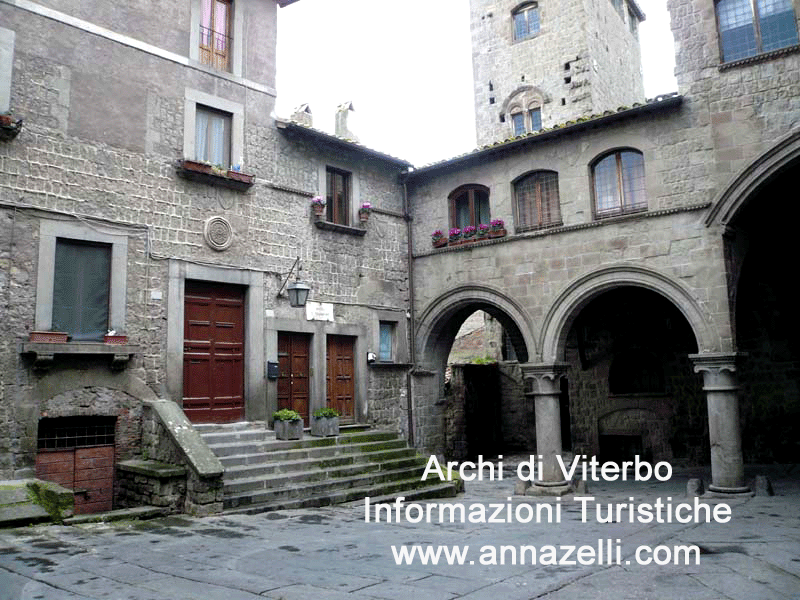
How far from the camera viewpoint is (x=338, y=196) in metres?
14.8

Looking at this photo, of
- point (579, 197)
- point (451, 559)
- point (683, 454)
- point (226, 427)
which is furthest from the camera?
point (683, 454)

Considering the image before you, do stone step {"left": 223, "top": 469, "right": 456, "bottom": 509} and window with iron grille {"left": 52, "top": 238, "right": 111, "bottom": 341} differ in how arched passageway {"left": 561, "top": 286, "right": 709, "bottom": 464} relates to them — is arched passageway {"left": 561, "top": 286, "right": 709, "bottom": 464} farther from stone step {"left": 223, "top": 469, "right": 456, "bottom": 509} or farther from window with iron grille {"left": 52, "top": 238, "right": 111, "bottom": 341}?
window with iron grille {"left": 52, "top": 238, "right": 111, "bottom": 341}

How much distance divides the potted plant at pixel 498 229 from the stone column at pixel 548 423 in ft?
9.70

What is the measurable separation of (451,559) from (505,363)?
16342 millimetres

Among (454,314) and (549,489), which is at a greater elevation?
(454,314)

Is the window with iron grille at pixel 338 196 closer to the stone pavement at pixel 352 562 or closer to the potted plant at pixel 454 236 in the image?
the potted plant at pixel 454 236

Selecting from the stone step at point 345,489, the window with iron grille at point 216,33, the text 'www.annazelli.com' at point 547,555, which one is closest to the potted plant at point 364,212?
the window with iron grille at point 216,33

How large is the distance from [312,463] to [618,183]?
26.3 feet

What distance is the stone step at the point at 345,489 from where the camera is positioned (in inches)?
394

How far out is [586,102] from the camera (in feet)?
75.4

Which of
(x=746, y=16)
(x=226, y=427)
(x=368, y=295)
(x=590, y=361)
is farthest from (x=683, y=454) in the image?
(x=226, y=427)

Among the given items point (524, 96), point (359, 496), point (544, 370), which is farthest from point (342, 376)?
point (524, 96)

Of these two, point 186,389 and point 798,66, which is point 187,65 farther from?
point 798,66

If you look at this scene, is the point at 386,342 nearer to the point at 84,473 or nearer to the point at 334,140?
the point at 334,140
